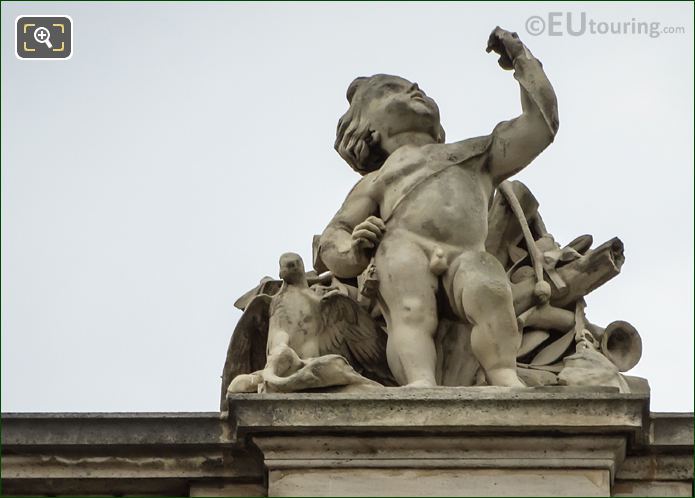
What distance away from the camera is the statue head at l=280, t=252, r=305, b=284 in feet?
52.7

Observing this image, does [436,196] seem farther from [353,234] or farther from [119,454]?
[119,454]

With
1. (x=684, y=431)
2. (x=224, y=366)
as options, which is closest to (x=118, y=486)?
(x=224, y=366)

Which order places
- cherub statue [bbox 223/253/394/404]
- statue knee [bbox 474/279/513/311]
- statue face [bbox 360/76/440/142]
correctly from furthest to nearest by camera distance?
statue face [bbox 360/76/440/142], cherub statue [bbox 223/253/394/404], statue knee [bbox 474/279/513/311]

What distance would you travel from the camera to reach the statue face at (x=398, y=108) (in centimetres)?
1667

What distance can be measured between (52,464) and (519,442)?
9.75ft

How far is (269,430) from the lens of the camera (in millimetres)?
14680

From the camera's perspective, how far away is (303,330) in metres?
15.8

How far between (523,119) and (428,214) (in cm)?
101

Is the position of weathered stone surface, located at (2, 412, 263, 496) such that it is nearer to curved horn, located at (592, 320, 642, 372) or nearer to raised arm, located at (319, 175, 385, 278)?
raised arm, located at (319, 175, 385, 278)

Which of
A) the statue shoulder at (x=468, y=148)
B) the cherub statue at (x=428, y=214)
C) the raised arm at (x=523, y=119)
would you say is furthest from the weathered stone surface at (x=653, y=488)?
the statue shoulder at (x=468, y=148)

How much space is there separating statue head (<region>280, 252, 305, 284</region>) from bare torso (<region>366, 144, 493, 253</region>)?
63 cm

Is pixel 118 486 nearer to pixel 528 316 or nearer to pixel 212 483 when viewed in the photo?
pixel 212 483

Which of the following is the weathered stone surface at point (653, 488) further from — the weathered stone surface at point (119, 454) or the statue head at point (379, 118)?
the statue head at point (379, 118)

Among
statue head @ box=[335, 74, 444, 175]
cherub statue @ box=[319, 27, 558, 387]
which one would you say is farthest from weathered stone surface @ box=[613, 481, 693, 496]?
statue head @ box=[335, 74, 444, 175]
